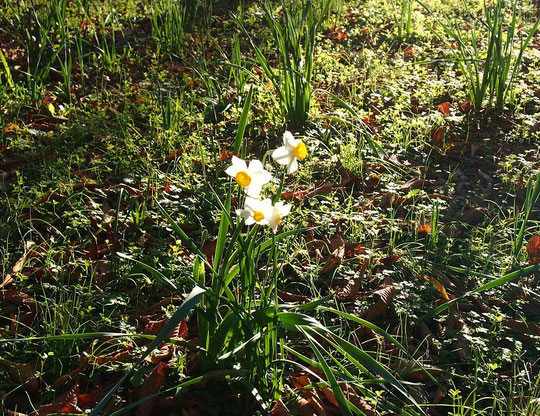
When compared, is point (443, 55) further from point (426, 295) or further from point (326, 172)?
point (426, 295)

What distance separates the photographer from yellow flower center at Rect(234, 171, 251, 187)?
1.55m

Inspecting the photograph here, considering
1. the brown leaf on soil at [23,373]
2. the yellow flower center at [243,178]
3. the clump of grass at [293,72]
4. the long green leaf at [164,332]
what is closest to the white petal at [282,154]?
the yellow flower center at [243,178]

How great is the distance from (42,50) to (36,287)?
5.77 ft

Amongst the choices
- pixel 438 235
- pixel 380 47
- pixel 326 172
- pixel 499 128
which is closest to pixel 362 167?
pixel 326 172

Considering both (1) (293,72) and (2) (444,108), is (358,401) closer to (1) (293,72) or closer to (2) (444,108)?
(1) (293,72)

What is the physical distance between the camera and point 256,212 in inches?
61.0

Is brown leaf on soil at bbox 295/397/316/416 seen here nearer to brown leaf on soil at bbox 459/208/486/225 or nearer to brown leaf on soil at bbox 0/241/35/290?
brown leaf on soil at bbox 0/241/35/290

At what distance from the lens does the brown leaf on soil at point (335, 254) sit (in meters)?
2.49

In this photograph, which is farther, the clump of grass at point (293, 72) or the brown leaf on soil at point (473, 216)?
the clump of grass at point (293, 72)

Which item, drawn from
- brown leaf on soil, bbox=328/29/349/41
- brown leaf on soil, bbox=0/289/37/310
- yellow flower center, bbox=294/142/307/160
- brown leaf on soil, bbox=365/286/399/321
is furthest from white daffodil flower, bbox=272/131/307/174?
brown leaf on soil, bbox=328/29/349/41

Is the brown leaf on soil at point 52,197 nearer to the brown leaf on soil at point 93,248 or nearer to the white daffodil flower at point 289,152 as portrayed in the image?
the brown leaf on soil at point 93,248

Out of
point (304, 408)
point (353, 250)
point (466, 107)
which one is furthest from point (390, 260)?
point (466, 107)

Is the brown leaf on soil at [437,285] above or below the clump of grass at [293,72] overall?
below

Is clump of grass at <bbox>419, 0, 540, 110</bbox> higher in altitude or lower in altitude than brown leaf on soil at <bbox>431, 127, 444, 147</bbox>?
higher
